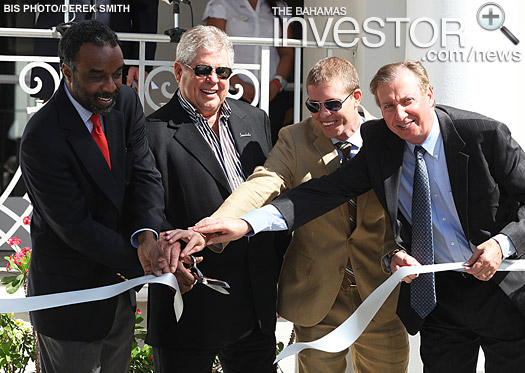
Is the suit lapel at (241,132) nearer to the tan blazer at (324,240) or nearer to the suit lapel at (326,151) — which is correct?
the tan blazer at (324,240)

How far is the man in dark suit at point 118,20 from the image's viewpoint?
5609 mm

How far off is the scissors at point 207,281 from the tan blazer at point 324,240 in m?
0.41

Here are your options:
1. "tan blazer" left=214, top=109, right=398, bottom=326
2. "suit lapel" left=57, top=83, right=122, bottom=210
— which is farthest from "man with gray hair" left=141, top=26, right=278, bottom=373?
"suit lapel" left=57, top=83, right=122, bottom=210

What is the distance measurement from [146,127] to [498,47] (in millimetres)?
2249

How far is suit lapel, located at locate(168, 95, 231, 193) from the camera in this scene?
141 inches

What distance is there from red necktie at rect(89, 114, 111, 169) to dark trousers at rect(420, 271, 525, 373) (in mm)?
1598

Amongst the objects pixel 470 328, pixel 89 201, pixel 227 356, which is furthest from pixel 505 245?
pixel 89 201

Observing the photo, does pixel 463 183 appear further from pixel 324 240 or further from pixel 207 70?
pixel 207 70

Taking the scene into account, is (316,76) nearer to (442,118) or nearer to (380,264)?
(442,118)

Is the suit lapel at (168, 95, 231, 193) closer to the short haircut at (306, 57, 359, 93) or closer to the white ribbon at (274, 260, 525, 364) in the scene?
the short haircut at (306, 57, 359, 93)

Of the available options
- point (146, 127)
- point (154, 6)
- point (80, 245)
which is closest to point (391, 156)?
point (146, 127)

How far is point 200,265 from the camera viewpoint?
3.61 metres

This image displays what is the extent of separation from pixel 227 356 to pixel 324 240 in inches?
29.7

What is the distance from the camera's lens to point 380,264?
3.69 m
